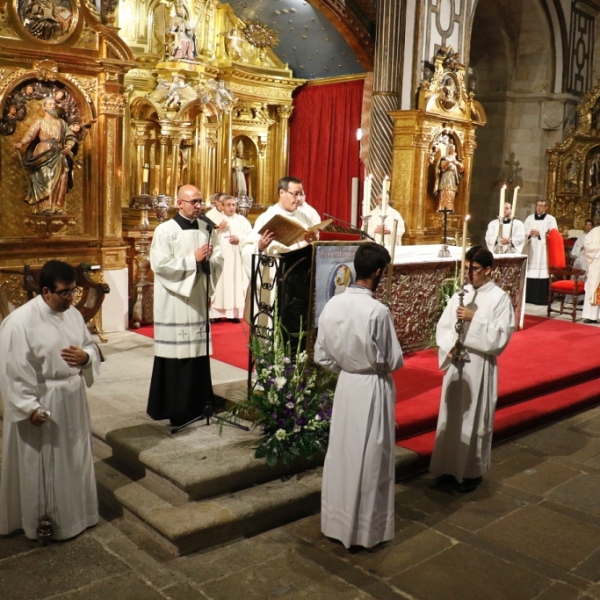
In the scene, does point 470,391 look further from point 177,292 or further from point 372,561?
point 177,292

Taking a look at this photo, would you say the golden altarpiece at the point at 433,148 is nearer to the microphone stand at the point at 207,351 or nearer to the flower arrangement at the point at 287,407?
the microphone stand at the point at 207,351

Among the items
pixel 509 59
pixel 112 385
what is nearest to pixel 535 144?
pixel 509 59

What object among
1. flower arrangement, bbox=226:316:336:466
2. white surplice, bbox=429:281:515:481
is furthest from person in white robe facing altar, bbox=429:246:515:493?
flower arrangement, bbox=226:316:336:466

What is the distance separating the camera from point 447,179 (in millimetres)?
11914

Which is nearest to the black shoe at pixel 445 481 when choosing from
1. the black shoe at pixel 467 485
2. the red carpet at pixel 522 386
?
the black shoe at pixel 467 485

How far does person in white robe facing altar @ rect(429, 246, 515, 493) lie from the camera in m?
4.54

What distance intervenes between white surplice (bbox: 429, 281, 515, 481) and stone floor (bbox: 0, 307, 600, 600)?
265 millimetres

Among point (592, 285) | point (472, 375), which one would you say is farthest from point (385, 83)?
point (472, 375)

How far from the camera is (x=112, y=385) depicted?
244 inches

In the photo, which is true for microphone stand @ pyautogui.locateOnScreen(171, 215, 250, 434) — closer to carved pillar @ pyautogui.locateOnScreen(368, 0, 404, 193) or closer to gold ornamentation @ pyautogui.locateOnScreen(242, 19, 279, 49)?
carved pillar @ pyautogui.locateOnScreen(368, 0, 404, 193)

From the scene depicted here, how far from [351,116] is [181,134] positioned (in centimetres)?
341

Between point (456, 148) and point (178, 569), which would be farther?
point (456, 148)

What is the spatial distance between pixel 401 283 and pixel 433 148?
4.80 metres

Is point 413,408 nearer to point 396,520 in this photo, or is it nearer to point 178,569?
point 396,520
